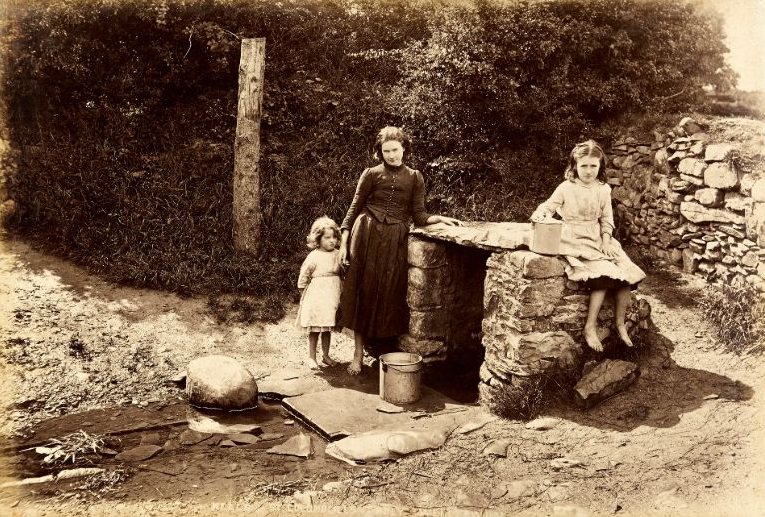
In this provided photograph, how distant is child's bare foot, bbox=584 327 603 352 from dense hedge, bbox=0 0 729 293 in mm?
4402

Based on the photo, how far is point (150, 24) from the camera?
1091cm

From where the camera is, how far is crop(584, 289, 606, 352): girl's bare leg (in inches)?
223

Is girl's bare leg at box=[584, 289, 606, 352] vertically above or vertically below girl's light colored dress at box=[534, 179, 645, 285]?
below

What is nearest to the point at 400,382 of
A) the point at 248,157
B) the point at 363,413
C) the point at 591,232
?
the point at 363,413

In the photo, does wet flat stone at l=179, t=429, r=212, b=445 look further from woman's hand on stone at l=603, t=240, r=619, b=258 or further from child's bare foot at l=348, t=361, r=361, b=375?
woman's hand on stone at l=603, t=240, r=619, b=258

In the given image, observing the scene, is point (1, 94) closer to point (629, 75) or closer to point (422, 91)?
point (422, 91)

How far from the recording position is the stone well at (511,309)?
561 centimetres

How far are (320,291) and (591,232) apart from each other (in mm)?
2813

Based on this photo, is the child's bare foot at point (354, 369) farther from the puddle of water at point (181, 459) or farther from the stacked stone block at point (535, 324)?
the stacked stone block at point (535, 324)

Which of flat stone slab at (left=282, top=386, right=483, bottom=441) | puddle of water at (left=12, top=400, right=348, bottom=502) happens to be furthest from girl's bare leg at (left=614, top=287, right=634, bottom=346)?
puddle of water at (left=12, top=400, right=348, bottom=502)

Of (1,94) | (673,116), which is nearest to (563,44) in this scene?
(673,116)

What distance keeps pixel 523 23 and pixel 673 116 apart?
2.68m

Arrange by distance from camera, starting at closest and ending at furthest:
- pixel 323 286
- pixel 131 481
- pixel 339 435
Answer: pixel 131 481
pixel 339 435
pixel 323 286

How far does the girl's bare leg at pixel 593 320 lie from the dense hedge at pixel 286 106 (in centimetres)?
436
